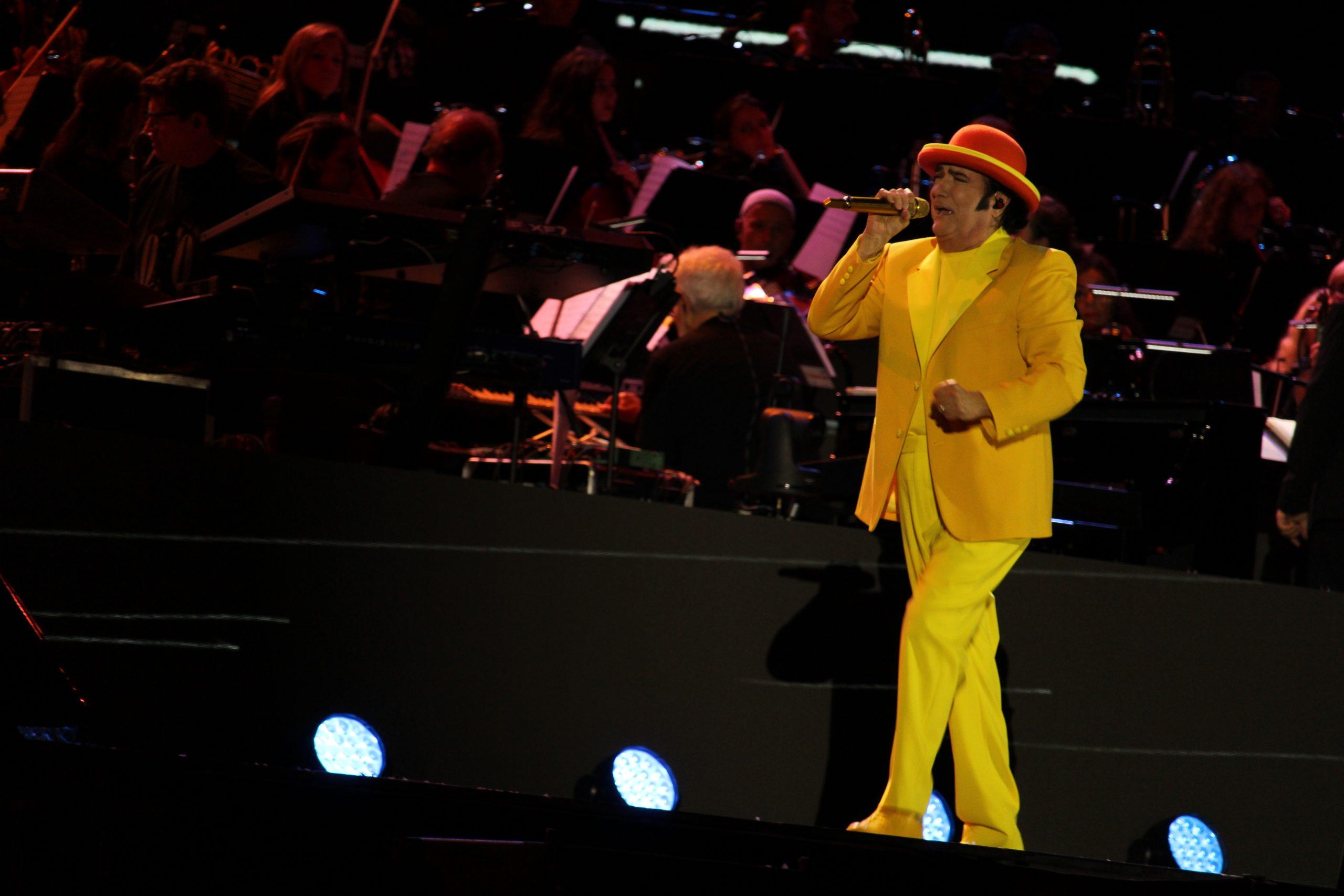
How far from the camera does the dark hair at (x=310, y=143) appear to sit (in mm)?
6227

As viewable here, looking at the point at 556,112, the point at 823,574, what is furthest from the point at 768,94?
the point at 823,574

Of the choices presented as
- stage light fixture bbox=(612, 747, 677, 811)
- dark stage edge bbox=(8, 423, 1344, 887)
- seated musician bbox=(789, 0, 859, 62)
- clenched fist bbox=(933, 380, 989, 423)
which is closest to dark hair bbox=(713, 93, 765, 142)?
seated musician bbox=(789, 0, 859, 62)

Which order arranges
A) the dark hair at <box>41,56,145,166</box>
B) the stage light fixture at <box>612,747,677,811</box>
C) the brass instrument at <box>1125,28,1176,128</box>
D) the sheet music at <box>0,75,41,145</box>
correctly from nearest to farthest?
the stage light fixture at <box>612,747,677,811</box>
the dark hair at <box>41,56,145,166</box>
the sheet music at <box>0,75,41,145</box>
the brass instrument at <box>1125,28,1176,128</box>

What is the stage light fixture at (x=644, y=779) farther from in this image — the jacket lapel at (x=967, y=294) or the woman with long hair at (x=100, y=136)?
the woman with long hair at (x=100, y=136)

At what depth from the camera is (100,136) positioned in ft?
21.1

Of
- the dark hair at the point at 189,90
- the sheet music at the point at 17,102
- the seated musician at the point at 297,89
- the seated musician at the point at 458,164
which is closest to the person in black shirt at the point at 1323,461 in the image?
the seated musician at the point at 458,164

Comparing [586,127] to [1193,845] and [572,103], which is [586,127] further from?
[1193,845]

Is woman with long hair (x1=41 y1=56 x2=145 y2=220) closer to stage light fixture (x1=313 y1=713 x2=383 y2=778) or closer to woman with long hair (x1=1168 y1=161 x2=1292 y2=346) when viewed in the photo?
stage light fixture (x1=313 y1=713 x2=383 y2=778)

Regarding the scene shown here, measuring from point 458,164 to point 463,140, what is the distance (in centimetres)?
11

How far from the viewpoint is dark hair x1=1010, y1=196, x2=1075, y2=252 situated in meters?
6.90

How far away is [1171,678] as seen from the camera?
4.99 m

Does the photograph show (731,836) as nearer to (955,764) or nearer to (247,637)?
(955,764)

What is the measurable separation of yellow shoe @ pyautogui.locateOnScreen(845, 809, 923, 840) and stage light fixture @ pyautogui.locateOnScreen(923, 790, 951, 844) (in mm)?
1127

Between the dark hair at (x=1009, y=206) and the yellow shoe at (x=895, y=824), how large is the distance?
60.2 inches
